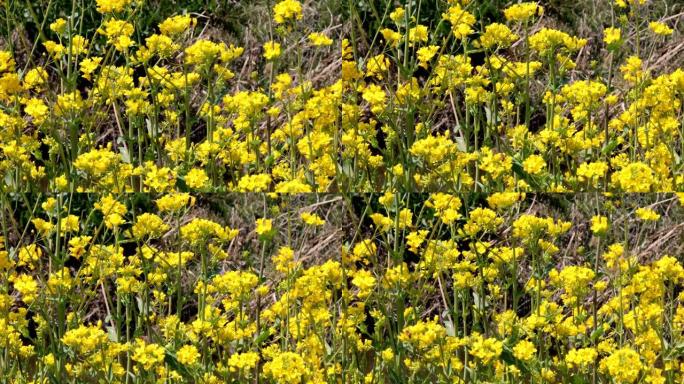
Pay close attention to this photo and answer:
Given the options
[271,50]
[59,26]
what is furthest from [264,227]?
[59,26]

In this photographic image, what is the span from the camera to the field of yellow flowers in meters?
3.77

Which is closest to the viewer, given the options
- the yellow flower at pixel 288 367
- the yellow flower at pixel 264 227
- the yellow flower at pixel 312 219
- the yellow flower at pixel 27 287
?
the yellow flower at pixel 288 367

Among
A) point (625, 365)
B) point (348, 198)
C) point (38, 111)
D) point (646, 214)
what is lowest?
point (625, 365)

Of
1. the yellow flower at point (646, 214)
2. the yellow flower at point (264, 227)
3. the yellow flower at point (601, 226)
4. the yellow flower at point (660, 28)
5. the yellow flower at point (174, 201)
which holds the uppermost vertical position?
the yellow flower at point (660, 28)

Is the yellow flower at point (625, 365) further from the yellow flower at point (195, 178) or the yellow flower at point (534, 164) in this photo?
the yellow flower at point (195, 178)

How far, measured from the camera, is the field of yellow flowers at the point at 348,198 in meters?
3.77

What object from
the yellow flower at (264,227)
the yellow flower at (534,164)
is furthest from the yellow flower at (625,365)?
the yellow flower at (264,227)

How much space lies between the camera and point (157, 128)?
4.33 meters

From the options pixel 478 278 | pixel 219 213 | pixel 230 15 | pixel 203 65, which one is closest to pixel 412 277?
pixel 478 278

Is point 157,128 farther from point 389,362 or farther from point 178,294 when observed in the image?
point 389,362

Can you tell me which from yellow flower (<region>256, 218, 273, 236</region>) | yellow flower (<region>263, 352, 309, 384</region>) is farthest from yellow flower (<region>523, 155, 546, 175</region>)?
yellow flower (<region>263, 352, 309, 384</region>)

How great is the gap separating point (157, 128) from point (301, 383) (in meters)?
1.21

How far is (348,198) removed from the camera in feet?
12.3

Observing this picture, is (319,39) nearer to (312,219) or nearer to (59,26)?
(312,219)
